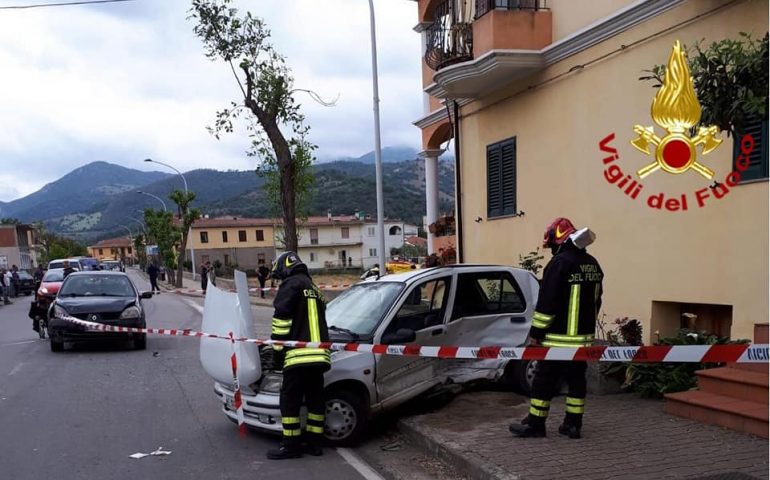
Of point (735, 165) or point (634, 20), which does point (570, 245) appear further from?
point (634, 20)

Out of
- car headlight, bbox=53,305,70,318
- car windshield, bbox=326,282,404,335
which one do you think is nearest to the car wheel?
car windshield, bbox=326,282,404,335

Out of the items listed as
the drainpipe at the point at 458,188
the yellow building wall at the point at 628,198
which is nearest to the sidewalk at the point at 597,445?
the yellow building wall at the point at 628,198

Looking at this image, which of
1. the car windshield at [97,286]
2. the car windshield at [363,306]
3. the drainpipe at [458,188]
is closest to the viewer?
the car windshield at [363,306]

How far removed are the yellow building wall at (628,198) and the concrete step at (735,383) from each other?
4.58ft

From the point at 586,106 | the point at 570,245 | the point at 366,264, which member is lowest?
the point at 366,264

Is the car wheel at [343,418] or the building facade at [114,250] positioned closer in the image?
the car wheel at [343,418]

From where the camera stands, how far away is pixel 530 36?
1076 cm

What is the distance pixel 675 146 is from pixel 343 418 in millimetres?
5529

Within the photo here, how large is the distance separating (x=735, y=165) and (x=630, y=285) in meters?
2.41

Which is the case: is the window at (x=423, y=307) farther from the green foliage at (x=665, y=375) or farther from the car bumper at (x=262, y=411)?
the green foliage at (x=665, y=375)

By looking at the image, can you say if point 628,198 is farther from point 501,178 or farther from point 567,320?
point 567,320

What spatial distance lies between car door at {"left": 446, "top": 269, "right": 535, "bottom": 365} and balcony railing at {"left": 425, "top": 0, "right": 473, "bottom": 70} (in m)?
5.72

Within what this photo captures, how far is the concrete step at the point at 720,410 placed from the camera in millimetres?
5301

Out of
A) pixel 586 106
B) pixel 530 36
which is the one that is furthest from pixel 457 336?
pixel 530 36
